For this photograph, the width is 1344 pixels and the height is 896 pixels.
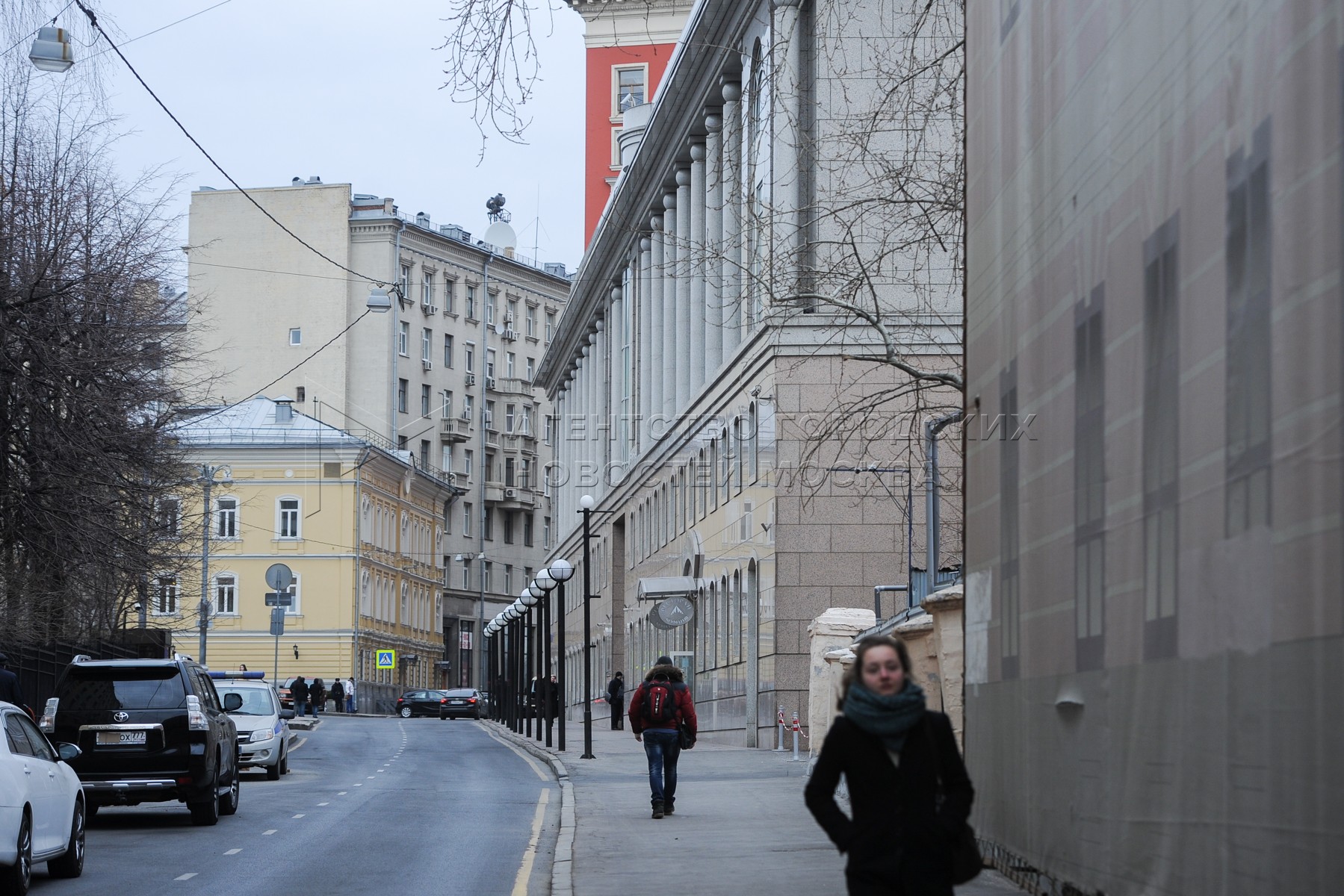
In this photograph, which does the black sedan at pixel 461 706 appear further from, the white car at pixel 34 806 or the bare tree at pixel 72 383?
the white car at pixel 34 806

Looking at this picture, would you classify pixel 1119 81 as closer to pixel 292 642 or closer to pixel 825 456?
pixel 825 456

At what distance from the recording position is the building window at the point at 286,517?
84688mm

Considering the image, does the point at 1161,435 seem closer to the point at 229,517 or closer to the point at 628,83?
the point at 628,83

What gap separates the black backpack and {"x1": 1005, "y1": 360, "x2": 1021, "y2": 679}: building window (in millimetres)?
7962

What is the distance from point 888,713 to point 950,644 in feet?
31.5

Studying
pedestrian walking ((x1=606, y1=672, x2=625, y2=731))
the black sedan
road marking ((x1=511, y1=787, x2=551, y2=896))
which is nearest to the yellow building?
the black sedan

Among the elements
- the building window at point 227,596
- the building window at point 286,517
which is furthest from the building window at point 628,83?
the building window at point 227,596

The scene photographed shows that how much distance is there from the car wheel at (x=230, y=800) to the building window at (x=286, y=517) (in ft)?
208

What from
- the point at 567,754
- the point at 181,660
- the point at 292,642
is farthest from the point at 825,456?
the point at 292,642

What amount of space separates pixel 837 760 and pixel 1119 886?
281cm

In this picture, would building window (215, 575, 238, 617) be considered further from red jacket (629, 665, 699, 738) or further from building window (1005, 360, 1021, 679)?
building window (1005, 360, 1021, 679)

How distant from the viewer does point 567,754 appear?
3766 centimetres

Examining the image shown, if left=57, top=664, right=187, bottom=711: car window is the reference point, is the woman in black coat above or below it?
above

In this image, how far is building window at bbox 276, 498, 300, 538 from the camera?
8469cm
